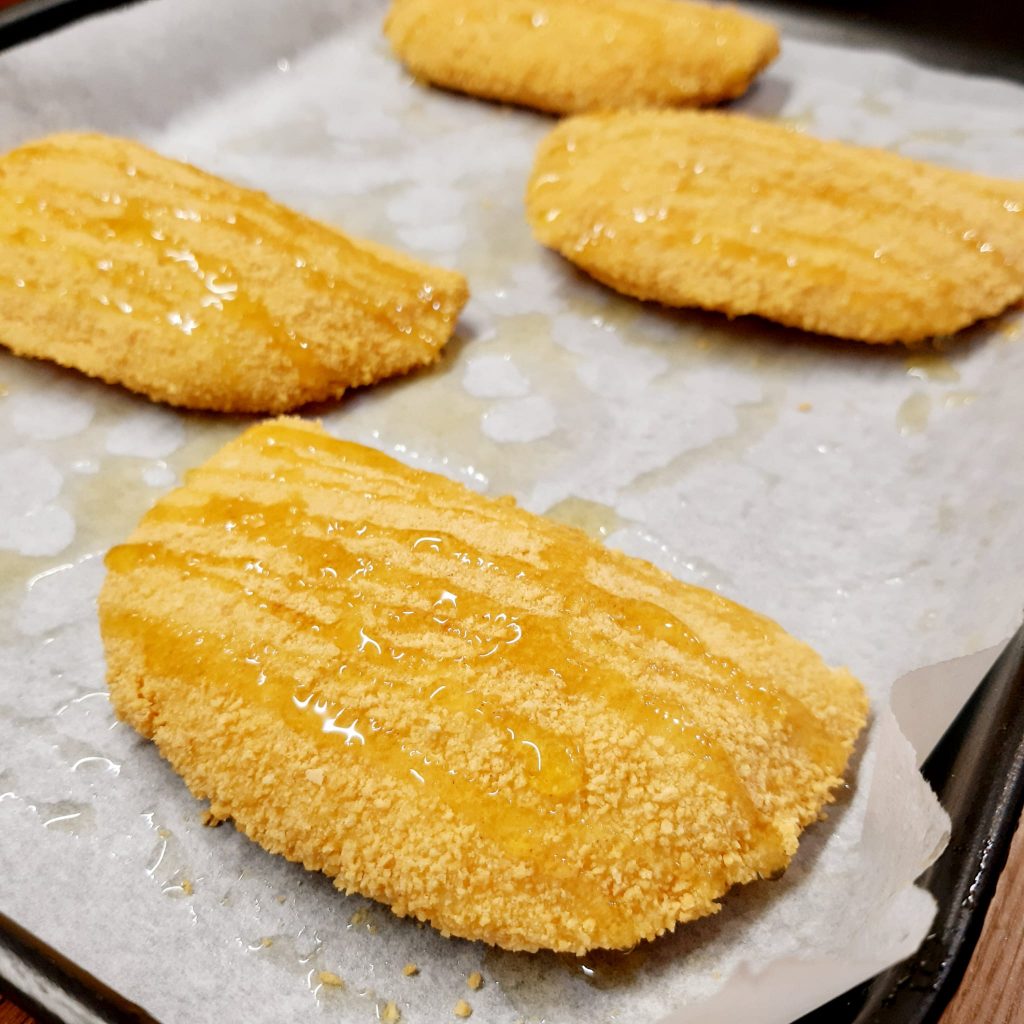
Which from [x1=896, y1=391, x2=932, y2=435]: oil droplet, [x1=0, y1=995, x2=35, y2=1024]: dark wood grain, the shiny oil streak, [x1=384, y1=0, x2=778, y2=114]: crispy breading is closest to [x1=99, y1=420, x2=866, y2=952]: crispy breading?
the shiny oil streak

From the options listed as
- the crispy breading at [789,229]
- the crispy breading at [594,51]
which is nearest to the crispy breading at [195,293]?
the crispy breading at [789,229]

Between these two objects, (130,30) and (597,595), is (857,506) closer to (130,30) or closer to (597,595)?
(597,595)

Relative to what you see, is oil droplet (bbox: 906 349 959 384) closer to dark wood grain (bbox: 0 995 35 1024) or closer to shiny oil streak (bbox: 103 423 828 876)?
shiny oil streak (bbox: 103 423 828 876)

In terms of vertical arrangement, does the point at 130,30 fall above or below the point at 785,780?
above

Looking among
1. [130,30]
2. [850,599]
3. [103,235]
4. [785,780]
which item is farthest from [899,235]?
[130,30]

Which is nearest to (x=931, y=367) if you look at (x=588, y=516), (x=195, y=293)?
(x=588, y=516)

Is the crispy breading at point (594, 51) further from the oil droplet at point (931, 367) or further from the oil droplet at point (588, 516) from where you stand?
the oil droplet at point (588, 516)

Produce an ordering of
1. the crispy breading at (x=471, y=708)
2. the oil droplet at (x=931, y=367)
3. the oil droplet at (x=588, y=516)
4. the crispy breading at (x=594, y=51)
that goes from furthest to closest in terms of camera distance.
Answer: the crispy breading at (x=594, y=51) → the oil droplet at (x=931, y=367) → the oil droplet at (x=588, y=516) → the crispy breading at (x=471, y=708)
